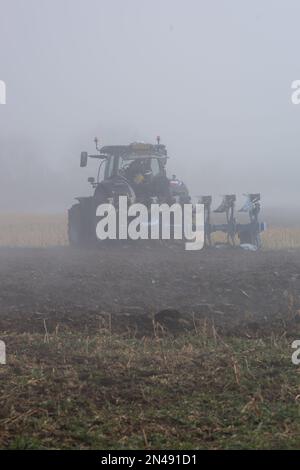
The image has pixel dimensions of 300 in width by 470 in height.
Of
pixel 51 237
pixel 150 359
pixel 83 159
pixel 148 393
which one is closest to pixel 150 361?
pixel 150 359

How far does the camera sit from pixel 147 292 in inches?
422

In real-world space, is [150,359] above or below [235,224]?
below

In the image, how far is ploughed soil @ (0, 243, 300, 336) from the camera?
8422 millimetres

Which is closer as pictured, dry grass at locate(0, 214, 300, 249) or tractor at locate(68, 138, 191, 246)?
tractor at locate(68, 138, 191, 246)

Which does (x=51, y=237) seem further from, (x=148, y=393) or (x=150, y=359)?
(x=148, y=393)

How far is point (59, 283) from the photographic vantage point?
1155 cm

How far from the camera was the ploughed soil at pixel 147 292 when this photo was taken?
8.42m

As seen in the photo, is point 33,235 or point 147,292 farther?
point 33,235

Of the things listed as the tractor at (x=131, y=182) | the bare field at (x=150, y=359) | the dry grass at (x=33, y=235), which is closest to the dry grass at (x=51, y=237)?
the dry grass at (x=33, y=235)

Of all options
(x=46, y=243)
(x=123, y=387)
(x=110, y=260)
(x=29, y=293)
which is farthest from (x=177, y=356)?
(x=46, y=243)

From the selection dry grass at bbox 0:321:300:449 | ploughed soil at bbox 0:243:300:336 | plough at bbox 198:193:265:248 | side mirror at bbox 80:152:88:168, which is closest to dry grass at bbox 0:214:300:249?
plough at bbox 198:193:265:248

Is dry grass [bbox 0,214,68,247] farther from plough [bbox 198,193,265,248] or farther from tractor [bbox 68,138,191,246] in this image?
plough [bbox 198,193,265,248]

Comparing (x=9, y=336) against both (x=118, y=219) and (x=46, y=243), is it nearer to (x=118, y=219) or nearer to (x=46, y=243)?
(x=118, y=219)

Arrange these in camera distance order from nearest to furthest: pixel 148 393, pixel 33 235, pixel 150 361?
pixel 148 393, pixel 150 361, pixel 33 235
